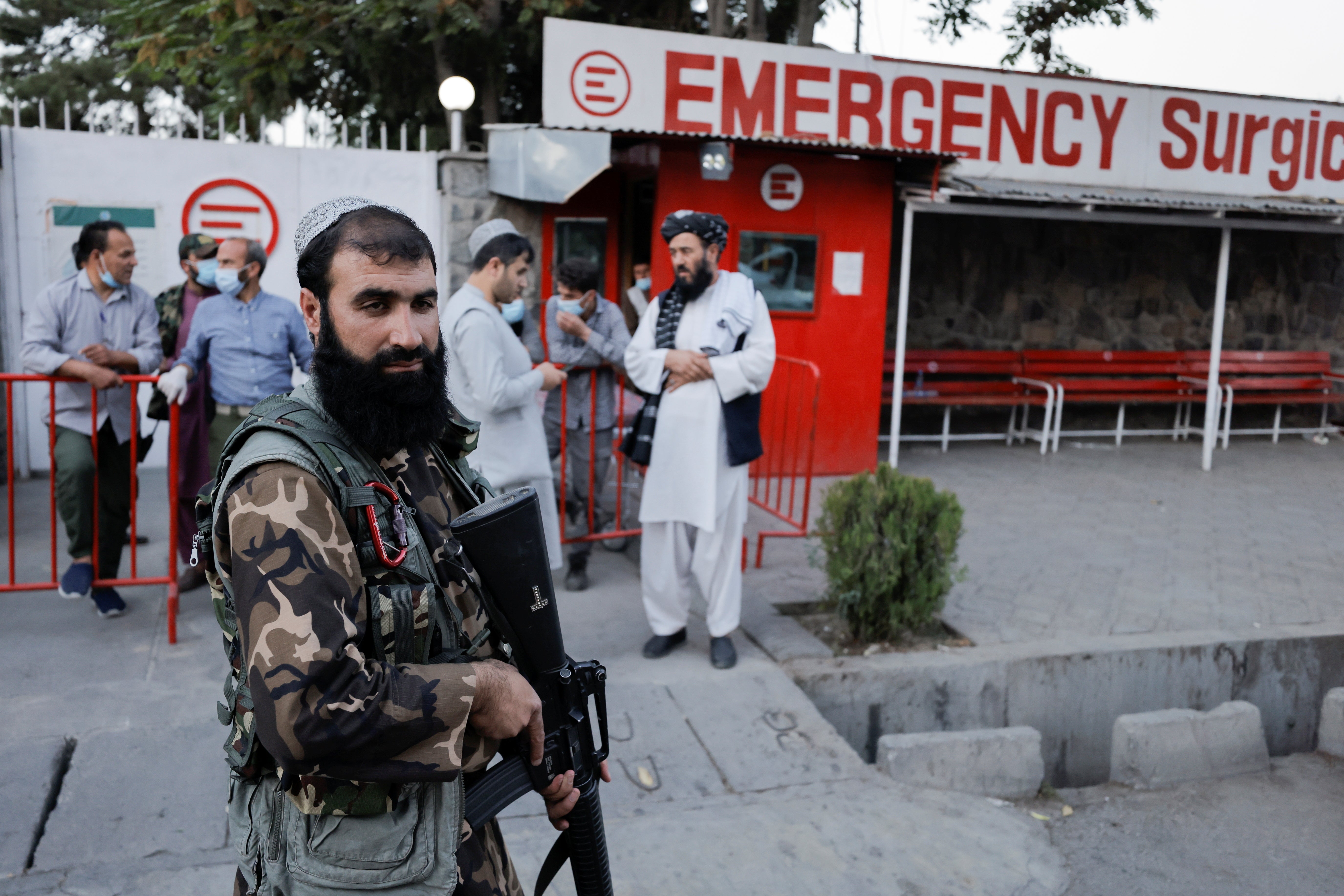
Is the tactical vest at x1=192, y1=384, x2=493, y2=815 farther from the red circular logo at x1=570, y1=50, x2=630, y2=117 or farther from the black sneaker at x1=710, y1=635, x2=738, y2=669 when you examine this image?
the red circular logo at x1=570, y1=50, x2=630, y2=117

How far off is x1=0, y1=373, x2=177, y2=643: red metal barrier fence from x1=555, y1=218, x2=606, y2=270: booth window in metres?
4.59

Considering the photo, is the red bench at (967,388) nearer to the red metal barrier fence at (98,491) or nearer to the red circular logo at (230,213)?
the red circular logo at (230,213)

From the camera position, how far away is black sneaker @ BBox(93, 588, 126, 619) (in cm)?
474

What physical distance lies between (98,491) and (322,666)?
3980mm

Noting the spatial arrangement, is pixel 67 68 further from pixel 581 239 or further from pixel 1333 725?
pixel 1333 725

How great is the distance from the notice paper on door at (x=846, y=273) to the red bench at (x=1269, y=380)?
14.9 feet

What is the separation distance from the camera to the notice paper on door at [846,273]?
8266 millimetres

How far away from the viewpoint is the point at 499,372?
4246mm

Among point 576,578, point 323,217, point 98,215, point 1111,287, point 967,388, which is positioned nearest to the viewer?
point 323,217

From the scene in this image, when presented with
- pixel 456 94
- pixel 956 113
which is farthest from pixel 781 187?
pixel 456 94

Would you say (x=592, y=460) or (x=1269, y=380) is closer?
(x=592, y=460)

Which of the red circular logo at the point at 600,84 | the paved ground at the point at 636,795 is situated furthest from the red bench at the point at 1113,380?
the paved ground at the point at 636,795

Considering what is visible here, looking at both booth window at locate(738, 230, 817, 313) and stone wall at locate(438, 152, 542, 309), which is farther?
booth window at locate(738, 230, 817, 313)

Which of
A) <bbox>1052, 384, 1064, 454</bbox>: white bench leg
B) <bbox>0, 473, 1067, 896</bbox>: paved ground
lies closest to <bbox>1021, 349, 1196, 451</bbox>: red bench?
<bbox>1052, 384, 1064, 454</bbox>: white bench leg
